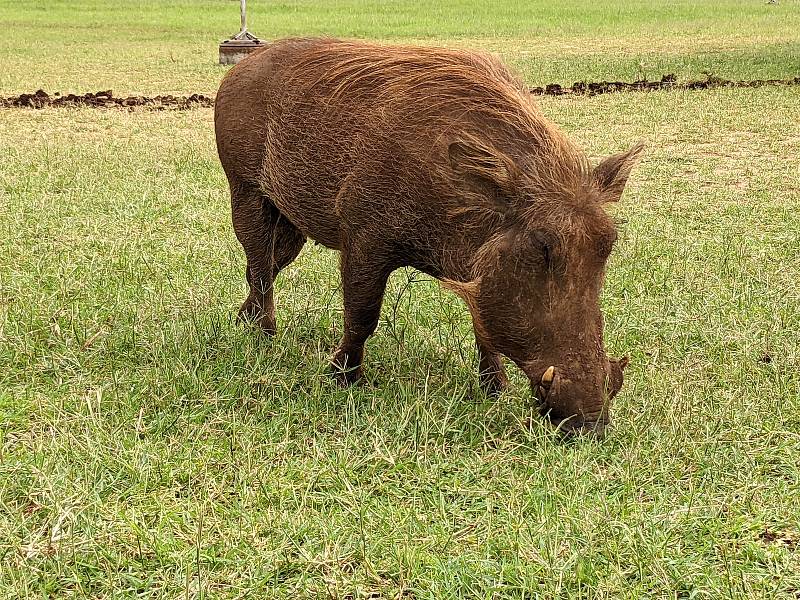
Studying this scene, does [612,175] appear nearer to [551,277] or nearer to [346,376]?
[551,277]

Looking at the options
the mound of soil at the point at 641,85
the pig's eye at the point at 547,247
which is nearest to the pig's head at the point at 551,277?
the pig's eye at the point at 547,247

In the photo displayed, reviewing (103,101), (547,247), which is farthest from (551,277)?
(103,101)

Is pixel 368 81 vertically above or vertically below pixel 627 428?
above

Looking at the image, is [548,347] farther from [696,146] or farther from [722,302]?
[696,146]

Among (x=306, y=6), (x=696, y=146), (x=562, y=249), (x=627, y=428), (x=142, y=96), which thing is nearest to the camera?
(x=562, y=249)

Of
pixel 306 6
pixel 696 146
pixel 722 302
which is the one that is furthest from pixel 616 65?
pixel 306 6

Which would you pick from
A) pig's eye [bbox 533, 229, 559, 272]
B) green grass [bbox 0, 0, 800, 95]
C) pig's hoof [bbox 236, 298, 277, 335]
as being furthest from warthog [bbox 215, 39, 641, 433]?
green grass [bbox 0, 0, 800, 95]

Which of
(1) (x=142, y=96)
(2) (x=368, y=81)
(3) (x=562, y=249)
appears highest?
(2) (x=368, y=81)

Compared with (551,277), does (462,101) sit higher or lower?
higher

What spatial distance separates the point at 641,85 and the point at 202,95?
5844mm

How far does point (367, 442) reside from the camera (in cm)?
328

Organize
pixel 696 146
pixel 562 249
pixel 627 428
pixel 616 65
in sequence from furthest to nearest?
pixel 616 65 → pixel 696 146 → pixel 627 428 → pixel 562 249

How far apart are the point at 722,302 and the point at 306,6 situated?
2791 centimetres

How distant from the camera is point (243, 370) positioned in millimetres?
3867
